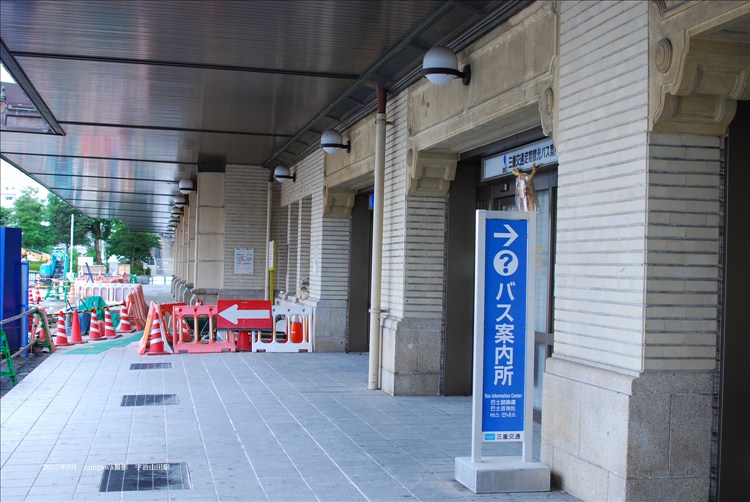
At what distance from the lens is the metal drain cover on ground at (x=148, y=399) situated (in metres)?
9.90

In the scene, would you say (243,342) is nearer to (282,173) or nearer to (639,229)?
(282,173)

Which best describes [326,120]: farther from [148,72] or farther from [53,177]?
[53,177]

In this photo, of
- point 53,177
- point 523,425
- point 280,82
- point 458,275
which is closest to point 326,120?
point 280,82

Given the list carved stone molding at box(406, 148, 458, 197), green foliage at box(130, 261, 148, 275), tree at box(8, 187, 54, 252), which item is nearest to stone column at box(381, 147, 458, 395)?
carved stone molding at box(406, 148, 458, 197)

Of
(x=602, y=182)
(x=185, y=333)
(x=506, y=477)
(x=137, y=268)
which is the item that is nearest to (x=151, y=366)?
(x=185, y=333)

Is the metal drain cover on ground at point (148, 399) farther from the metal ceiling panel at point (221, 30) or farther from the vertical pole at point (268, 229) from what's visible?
the vertical pole at point (268, 229)

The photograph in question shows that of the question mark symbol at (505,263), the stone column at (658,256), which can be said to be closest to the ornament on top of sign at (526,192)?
the question mark symbol at (505,263)

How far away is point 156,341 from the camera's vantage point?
15469 mm

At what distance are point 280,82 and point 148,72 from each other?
1.84 m

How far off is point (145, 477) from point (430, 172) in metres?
5.78

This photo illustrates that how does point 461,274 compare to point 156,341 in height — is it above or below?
above

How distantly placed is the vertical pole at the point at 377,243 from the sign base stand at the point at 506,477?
524 centimetres

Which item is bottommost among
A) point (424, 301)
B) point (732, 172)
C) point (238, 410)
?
point (238, 410)

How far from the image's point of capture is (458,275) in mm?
11117
